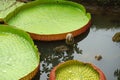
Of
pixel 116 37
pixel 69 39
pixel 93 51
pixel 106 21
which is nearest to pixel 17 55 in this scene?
pixel 69 39

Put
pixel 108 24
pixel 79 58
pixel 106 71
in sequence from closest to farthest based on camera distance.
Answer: pixel 106 71, pixel 79 58, pixel 108 24

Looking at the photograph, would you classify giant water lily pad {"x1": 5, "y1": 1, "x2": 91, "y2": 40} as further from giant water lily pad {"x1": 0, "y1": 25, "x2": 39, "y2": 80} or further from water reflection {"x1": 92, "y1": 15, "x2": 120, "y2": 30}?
water reflection {"x1": 92, "y1": 15, "x2": 120, "y2": 30}

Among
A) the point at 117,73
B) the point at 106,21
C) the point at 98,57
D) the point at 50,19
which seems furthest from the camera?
the point at 106,21

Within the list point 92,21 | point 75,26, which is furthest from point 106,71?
point 92,21

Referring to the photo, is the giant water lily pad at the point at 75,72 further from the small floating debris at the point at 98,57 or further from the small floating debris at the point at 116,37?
the small floating debris at the point at 116,37

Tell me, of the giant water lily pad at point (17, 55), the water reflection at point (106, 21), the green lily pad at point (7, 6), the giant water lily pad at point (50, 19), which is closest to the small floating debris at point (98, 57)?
the giant water lily pad at point (50, 19)

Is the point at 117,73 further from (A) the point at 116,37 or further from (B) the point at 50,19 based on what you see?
(B) the point at 50,19

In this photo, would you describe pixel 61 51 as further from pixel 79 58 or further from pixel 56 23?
pixel 56 23
